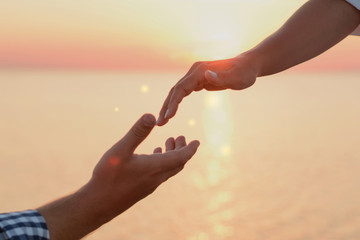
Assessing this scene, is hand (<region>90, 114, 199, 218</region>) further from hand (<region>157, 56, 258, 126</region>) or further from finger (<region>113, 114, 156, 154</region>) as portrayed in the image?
hand (<region>157, 56, 258, 126</region>)

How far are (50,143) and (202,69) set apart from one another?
17.5 m

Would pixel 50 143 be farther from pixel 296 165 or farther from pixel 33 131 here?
pixel 296 165

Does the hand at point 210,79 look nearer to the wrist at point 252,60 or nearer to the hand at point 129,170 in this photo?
the wrist at point 252,60

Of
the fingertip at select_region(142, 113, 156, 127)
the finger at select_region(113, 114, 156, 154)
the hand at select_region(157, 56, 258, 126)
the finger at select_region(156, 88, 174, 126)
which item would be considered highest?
the hand at select_region(157, 56, 258, 126)

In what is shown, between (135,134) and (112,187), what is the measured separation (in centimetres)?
25

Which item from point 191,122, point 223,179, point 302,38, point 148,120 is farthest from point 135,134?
point 191,122

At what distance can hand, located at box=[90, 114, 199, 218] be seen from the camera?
1.84 m

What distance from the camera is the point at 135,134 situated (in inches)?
72.1

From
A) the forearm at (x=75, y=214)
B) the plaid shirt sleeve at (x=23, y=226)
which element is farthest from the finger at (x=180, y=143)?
the plaid shirt sleeve at (x=23, y=226)

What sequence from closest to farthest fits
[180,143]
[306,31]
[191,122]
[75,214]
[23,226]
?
[23,226]
[75,214]
[180,143]
[306,31]
[191,122]

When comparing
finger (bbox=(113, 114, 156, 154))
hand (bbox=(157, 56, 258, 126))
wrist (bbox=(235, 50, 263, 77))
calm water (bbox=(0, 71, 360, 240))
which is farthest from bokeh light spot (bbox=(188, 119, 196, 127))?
finger (bbox=(113, 114, 156, 154))

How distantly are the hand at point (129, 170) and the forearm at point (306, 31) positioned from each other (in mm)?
784

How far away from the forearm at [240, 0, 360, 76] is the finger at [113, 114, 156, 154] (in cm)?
83

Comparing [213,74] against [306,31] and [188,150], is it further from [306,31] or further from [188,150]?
[306,31]
